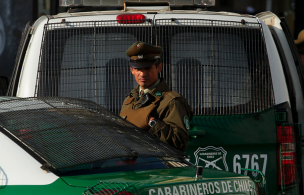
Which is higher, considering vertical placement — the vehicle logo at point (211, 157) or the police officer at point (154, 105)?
the police officer at point (154, 105)

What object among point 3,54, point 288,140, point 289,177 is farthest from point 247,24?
point 3,54

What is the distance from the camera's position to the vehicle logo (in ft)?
12.6

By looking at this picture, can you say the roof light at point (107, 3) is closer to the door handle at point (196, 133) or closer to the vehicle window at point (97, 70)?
the vehicle window at point (97, 70)

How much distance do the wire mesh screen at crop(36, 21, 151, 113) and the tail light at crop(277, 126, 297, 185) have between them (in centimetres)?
124

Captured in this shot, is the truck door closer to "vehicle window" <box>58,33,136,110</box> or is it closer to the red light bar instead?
the red light bar

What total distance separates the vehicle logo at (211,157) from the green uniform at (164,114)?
1.16 feet

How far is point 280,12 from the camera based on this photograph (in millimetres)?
15594

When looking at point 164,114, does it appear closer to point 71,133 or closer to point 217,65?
point 217,65

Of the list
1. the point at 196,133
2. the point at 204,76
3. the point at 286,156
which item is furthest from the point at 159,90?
the point at 286,156

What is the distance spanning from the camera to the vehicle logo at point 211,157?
12.6ft

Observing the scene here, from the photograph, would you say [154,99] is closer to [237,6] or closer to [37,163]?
[37,163]

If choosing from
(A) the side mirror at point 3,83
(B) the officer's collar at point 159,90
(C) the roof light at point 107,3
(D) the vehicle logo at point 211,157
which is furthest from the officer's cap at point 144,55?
(C) the roof light at point 107,3

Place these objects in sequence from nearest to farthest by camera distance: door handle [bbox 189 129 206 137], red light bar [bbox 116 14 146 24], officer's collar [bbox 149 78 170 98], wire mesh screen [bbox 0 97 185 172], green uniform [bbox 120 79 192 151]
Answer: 1. wire mesh screen [bbox 0 97 185 172]
2. green uniform [bbox 120 79 192 151]
3. officer's collar [bbox 149 78 170 98]
4. door handle [bbox 189 129 206 137]
5. red light bar [bbox 116 14 146 24]

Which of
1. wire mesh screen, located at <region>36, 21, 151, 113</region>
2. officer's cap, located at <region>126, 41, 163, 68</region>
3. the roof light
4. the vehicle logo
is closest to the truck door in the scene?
the vehicle logo
